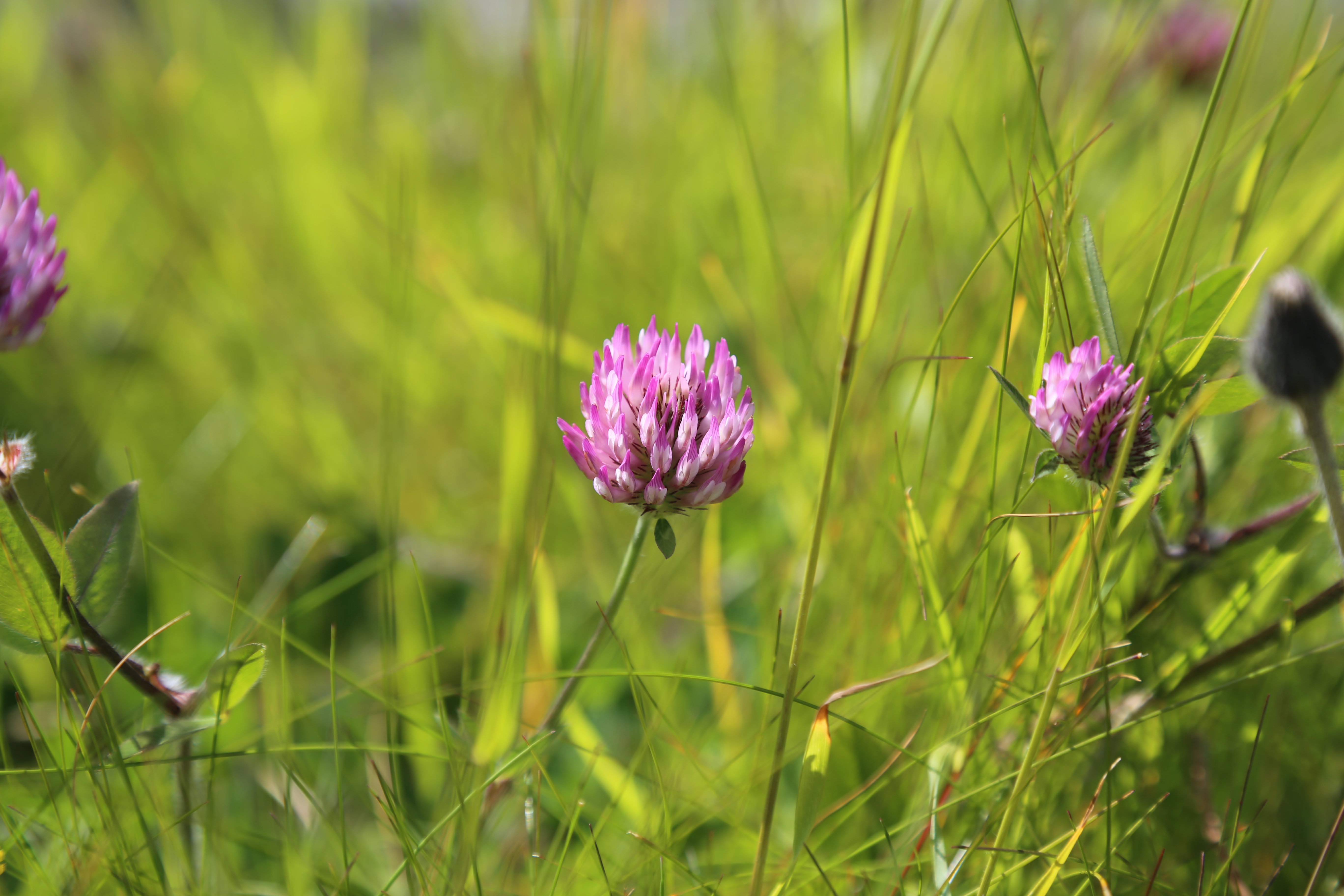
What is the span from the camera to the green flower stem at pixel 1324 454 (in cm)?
41

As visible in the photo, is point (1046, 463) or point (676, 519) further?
point (676, 519)

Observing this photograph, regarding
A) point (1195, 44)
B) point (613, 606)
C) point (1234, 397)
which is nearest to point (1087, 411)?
point (1234, 397)

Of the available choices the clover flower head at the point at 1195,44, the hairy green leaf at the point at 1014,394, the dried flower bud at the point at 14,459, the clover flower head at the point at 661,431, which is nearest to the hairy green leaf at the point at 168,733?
the dried flower bud at the point at 14,459

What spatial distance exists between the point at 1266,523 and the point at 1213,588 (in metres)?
0.22

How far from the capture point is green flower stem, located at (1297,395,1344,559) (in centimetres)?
41

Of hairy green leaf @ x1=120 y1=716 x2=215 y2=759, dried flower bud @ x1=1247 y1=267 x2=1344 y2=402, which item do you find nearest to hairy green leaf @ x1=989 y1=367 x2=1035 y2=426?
dried flower bud @ x1=1247 y1=267 x2=1344 y2=402

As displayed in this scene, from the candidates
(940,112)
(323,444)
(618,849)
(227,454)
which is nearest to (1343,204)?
(940,112)

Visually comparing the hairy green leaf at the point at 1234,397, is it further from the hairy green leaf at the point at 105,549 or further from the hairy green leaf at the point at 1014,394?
the hairy green leaf at the point at 105,549

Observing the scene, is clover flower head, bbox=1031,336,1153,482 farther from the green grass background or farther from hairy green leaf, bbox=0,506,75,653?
hairy green leaf, bbox=0,506,75,653

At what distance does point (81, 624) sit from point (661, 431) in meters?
0.36

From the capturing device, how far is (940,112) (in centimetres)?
134

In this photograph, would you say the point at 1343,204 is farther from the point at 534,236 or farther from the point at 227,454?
the point at 227,454

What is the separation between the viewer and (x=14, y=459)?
48cm

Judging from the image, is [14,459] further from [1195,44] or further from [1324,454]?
[1195,44]
